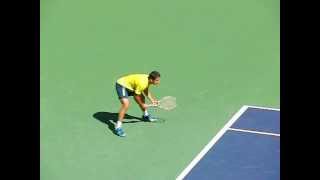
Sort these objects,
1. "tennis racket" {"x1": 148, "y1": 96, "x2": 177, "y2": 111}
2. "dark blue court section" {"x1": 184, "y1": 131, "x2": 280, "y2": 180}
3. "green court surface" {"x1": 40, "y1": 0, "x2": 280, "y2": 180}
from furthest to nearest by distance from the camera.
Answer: "tennis racket" {"x1": 148, "y1": 96, "x2": 177, "y2": 111} → "green court surface" {"x1": 40, "y1": 0, "x2": 280, "y2": 180} → "dark blue court section" {"x1": 184, "y1": 131, "x2": 280, "y2": 180}

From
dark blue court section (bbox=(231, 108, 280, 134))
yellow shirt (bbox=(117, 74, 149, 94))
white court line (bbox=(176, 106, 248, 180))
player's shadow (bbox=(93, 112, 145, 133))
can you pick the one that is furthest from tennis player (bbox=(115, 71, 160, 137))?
dark blue court section (bbox=(231, 108, 280, 134))

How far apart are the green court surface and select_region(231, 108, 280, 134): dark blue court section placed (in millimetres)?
119

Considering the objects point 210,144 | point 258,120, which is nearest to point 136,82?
point 210,144

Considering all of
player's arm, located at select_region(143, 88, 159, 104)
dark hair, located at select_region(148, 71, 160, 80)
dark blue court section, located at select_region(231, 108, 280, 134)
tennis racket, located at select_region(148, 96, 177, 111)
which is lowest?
dark blue court section, located at select_region(231, 108, 280, 134)

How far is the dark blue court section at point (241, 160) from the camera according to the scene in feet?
32.2

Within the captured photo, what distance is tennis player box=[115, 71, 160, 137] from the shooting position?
1025 cm

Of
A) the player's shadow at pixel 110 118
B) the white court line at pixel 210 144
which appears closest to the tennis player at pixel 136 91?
the player's shadow at pixel 110 118

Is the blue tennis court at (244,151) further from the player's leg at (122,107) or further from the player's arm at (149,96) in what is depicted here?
the player's leg at (122,107)

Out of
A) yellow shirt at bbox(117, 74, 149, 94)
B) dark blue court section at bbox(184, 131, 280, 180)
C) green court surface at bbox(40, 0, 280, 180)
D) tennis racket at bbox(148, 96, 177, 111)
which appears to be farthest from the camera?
tennis racket at bbox(148, 96, 177, 111)

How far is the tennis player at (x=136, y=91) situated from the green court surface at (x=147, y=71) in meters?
0.12

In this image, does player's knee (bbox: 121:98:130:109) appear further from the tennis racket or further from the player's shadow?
the tennis racket

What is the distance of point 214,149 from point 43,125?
2.19m

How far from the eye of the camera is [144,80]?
405 inches
